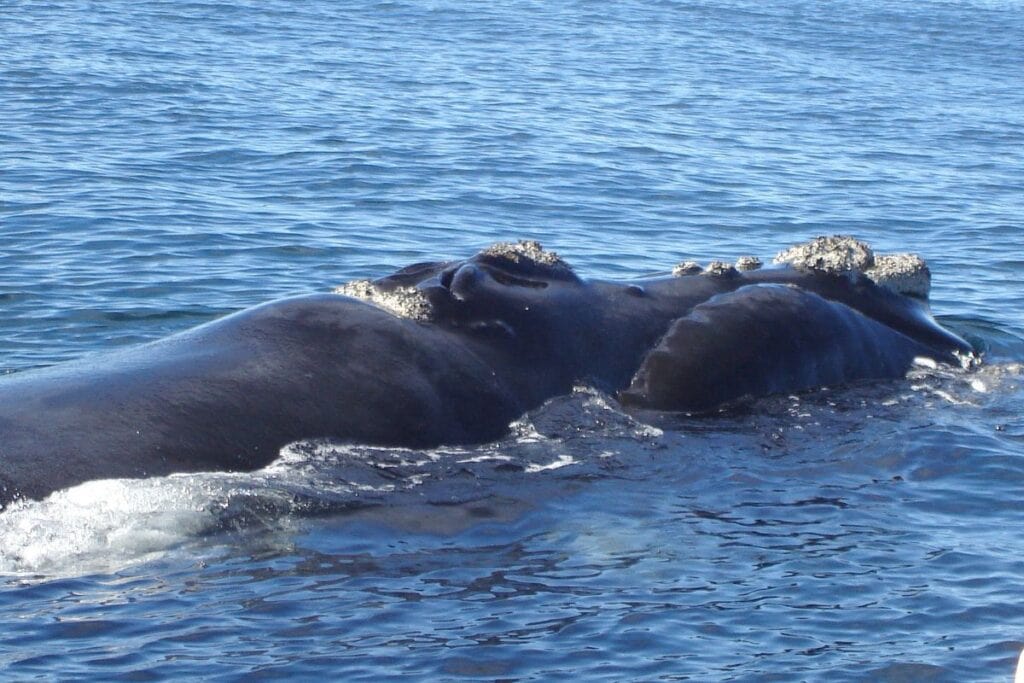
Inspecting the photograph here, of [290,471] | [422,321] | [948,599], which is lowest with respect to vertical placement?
[948,599]

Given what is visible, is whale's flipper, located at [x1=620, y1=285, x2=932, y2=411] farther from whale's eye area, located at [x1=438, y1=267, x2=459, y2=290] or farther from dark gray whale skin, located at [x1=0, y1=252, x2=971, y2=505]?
whale's eye area, located at [x1=438, y1=267, x2=459, y2=290]

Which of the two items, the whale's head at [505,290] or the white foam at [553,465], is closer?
the white foam at [553,465]

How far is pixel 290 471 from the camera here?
30.4 ft

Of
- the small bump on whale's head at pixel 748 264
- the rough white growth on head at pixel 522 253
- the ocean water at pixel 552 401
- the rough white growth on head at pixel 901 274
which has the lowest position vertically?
the ocean water at pixel 552 401

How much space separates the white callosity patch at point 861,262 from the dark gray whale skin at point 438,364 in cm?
11

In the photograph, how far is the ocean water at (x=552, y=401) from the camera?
26.8 ft

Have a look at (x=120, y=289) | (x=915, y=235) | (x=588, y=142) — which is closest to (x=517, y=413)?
(x=120, y=289)

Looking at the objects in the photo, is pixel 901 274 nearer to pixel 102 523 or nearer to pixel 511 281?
pixel 511 281

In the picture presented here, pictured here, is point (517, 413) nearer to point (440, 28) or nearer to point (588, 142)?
point (588, 142)

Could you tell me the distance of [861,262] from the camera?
40.8 ft

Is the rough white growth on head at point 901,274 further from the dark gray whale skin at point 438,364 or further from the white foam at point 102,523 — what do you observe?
the white foam at point 102,523

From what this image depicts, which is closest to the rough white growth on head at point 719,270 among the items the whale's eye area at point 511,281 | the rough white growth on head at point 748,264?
the rough white growth on head at point 748,264

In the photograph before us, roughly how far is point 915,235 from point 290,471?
47.4ft

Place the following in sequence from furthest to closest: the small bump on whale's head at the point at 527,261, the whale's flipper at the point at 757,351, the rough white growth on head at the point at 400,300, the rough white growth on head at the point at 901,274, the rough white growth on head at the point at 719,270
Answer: the rough white growth on head at the point at 901,274 < the rough white growth on head at the point at 719,270 < the whale's flipper at the point at 757,351 < the small bump on whale's head at the point at 527,261 < the rough white growth on head at the point at 400,300
